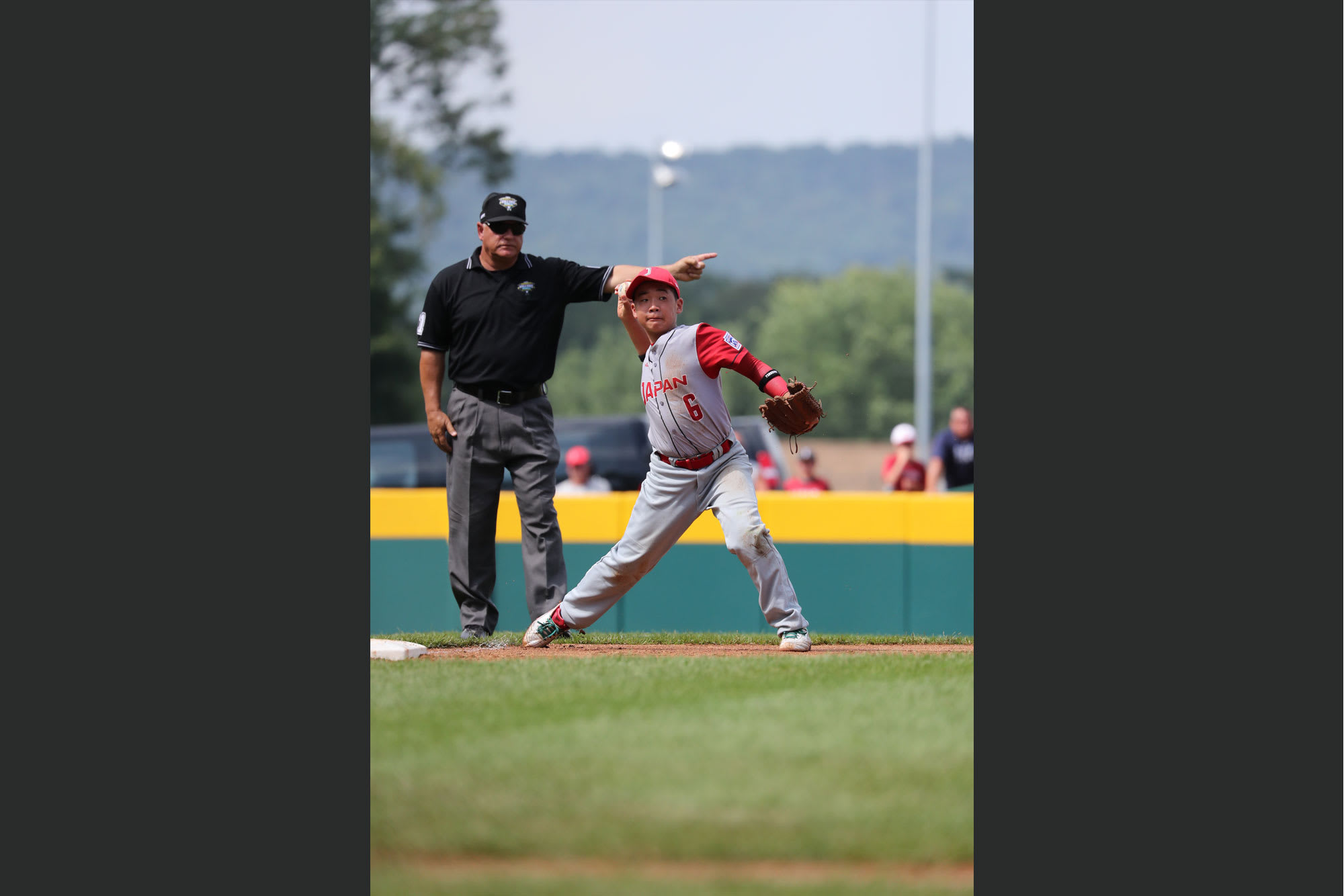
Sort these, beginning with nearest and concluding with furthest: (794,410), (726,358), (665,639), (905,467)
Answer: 1. (794,410)
2. (726,358)
3. (665,639)
4. (905,467)

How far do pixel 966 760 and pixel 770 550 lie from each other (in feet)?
6.83

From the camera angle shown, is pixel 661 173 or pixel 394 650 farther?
pixel 661 173

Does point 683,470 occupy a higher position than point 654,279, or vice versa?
point 654,279

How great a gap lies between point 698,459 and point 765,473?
8346mm

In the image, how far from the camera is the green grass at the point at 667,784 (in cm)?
421

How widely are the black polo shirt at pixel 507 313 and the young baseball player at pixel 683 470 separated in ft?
1.92

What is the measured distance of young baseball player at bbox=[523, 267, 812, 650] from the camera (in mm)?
6434

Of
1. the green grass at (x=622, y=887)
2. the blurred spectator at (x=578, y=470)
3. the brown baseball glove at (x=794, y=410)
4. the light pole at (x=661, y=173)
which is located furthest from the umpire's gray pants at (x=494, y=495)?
the light pole at (x=661, y=173)

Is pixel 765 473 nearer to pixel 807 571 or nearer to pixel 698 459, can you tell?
pixel 807 571

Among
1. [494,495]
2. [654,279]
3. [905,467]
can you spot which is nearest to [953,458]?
[905,467]

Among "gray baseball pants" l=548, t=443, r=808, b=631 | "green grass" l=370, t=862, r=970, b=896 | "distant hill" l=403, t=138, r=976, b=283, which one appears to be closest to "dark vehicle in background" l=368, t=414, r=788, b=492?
"gray baseball pants" l=548, t=443, r=808, b=631

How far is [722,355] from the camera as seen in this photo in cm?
629

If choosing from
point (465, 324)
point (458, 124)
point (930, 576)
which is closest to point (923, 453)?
point (458, 124)

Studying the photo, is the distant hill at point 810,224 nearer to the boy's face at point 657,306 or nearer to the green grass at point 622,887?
the boy's face at point 657,306
